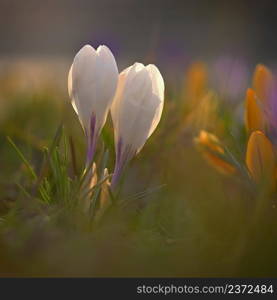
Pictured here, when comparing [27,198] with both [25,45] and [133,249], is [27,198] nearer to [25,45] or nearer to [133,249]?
[133,249]

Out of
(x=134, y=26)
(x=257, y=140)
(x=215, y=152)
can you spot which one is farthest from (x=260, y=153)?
(x=134, y=26)

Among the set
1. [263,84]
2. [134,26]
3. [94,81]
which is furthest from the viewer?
[134,26]

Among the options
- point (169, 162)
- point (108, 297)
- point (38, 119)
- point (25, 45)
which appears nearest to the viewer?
point (108, 297)

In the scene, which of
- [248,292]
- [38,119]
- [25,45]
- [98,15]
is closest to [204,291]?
[248,292]

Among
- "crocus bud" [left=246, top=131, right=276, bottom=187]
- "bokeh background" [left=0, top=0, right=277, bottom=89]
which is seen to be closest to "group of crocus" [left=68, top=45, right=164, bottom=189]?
"crocus bud" [left=246, top=131, right=276, bottom=187]

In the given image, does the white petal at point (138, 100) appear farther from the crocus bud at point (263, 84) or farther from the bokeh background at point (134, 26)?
the bokeh background at point (134, 26)

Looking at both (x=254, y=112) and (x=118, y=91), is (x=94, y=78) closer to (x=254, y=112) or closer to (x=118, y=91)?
(x=118, y=91)
